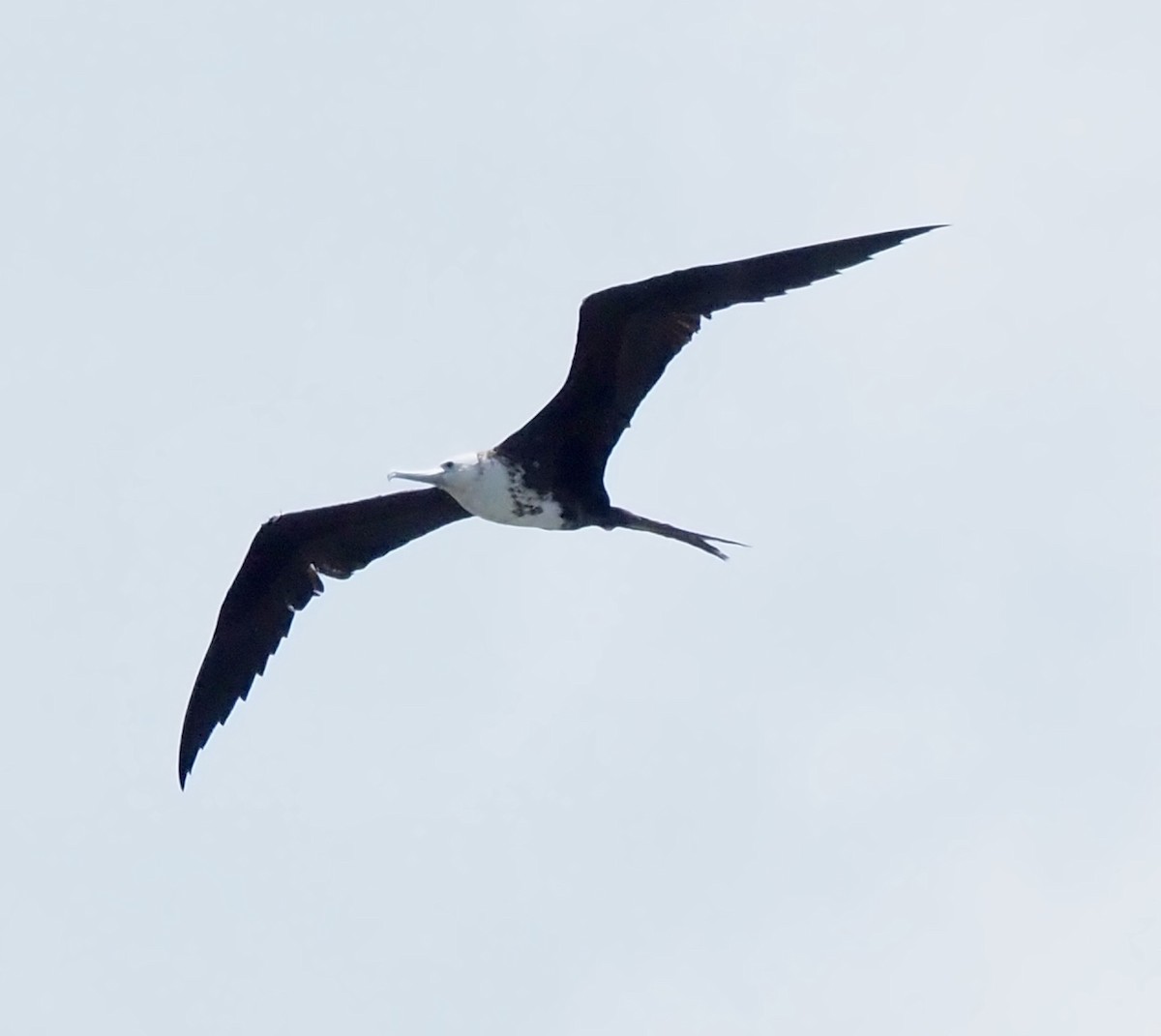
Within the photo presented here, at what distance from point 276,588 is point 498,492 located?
116 cm

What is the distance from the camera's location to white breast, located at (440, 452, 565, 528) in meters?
7.89

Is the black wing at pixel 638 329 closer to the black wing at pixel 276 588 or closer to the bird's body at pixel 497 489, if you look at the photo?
the bird's body at pixel 497 489

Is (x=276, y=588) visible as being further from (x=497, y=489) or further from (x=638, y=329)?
(x=638, y=329)

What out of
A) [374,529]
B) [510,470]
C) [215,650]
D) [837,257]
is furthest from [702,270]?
[215,650]

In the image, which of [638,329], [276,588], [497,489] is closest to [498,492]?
[497,489]

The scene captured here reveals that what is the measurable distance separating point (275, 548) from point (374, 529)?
14.5 inches

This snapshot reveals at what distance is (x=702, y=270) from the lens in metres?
7.25

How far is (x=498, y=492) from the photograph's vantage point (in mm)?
7906

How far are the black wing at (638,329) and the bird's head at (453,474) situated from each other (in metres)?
0.11

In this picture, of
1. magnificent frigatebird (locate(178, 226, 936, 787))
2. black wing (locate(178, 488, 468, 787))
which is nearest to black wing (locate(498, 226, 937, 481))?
magnificent frigatebird (locate(178, 226, 936, 787))

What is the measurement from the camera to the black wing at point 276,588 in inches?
338

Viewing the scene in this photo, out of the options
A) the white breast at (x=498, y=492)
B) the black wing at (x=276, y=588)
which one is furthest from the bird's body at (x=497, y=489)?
the black wing at (x=276, y=588)

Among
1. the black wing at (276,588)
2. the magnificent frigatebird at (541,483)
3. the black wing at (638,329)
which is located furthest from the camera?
the black wing at (276,588)

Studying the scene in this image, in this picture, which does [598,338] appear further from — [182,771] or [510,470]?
[182,771]
